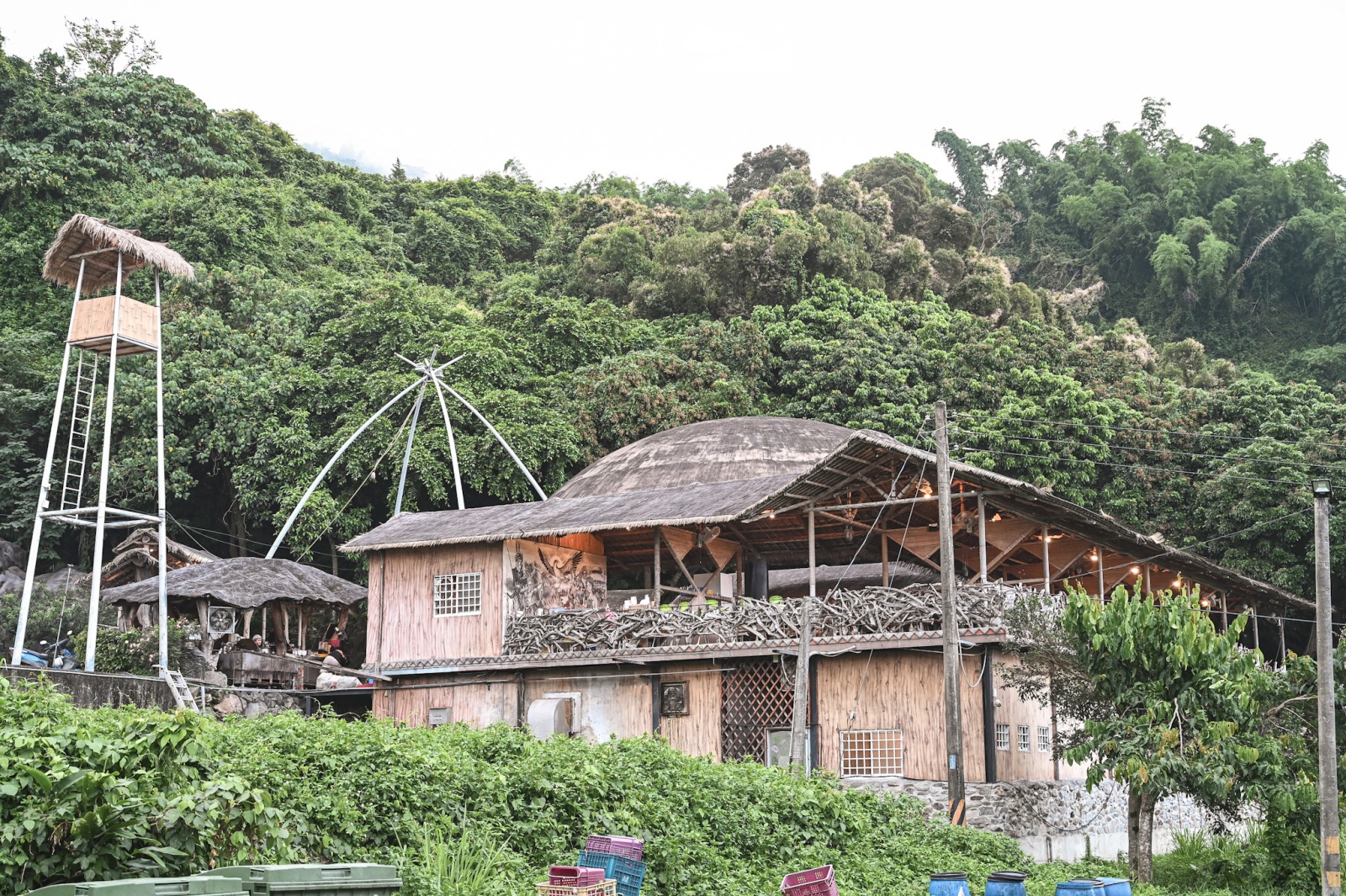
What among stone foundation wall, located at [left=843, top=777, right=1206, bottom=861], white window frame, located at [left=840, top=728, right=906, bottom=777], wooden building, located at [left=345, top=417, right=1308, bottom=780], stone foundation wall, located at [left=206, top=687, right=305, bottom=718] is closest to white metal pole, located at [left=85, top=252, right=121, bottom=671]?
stone foundation wall, located at [left=206, top=687, right=305, bottom=718]

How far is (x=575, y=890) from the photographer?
10.1 metres

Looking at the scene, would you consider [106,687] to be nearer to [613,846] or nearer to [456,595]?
[456,595]

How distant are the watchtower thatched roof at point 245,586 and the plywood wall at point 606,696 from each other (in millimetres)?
7896

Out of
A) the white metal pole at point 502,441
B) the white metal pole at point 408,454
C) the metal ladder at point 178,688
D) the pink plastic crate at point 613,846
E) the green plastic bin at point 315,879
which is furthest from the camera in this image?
the white metal pole at point 408,454

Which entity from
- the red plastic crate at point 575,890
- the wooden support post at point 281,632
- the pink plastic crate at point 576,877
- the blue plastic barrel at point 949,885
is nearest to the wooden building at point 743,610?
the wooden support post at point 281,632

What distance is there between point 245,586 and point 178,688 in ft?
17.3

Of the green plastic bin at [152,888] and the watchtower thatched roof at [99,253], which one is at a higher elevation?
the watchtower thatched roof at [99,253]

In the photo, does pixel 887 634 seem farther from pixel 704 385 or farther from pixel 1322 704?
pixel 704 385

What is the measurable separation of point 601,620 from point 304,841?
1534 cm

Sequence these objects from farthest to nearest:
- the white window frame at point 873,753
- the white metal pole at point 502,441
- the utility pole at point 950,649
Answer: the white metal pole at point 502,441 < the white window frame at point 873,753 < the utility pole at point 950,649

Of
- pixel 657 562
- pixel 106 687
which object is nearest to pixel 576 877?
pixel 106 687

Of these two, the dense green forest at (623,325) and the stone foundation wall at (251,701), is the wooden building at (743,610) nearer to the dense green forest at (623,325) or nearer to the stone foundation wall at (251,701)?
the stone foundation wall at (251,701)

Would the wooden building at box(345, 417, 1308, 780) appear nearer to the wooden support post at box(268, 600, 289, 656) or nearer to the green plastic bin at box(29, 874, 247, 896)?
the wooden support post at box(268, 600, 289, 656)

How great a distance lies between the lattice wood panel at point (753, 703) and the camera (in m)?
24.3
